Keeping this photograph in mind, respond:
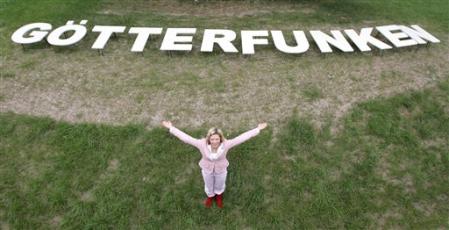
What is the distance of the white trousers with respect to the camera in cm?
705

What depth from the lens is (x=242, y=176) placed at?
821cm

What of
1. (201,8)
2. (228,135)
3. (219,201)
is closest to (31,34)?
(201,8)

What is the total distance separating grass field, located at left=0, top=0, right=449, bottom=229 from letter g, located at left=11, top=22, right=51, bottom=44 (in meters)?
0.38

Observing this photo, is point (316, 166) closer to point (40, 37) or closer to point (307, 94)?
point (307, 94)

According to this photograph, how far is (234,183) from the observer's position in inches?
317

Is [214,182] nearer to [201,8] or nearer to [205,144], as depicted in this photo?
[205,144]

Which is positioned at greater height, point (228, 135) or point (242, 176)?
point (228, 135)

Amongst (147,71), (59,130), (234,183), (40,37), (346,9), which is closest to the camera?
(234,183)

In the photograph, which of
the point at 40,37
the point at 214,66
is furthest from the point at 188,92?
the point at 40,37

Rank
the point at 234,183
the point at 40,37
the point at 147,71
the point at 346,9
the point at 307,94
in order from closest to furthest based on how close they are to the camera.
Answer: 1. the point at 234,183
2. the point at 307,94
3. the point at 147,71
4. the point at 40,37
5. the point at 346,9

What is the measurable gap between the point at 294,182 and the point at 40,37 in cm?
896

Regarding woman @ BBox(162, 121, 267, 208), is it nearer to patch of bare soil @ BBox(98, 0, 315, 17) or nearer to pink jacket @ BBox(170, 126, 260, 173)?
pink jacket @ BBox(170, 126, 260, 173)

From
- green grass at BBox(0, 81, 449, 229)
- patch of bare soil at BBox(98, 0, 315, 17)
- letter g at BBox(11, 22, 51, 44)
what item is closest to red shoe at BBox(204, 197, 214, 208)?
green grass at BBox(0, 81, 449, 229)

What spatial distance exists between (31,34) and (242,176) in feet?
28.0
